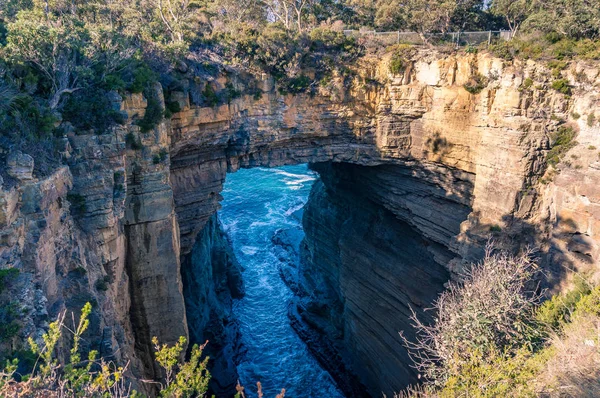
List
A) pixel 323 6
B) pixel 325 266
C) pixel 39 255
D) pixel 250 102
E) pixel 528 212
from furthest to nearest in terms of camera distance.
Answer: pixel 325 266 → pixel 323 6 → pixel 250 102 → pixel 528 212 → pixel 39 255

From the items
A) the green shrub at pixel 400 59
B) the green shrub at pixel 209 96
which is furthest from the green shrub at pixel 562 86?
the green shrub at pixel 209 96

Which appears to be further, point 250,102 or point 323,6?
point 323,6

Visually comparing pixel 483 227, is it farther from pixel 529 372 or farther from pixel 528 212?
pixel 529 372

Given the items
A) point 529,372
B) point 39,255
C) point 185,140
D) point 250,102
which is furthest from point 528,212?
point 39,255

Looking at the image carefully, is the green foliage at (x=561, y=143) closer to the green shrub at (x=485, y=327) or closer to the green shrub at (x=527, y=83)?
the green shrub at (x=527, y=83)

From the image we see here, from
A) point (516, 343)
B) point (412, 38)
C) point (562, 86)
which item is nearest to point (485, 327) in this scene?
point (516, 343)

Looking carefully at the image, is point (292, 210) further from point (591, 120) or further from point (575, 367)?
point (575, 367)
